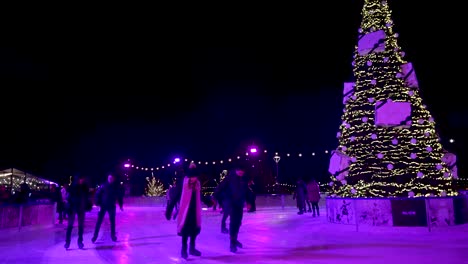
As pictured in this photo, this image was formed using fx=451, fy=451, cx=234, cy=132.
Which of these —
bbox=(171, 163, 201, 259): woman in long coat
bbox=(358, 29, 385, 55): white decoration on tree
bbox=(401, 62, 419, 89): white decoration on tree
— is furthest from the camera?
bbox=(358, 29, 385, 55): white decoration on tree

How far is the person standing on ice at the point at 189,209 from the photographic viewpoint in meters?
7.59

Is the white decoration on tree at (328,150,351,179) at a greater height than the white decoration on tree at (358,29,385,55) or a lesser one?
lesser

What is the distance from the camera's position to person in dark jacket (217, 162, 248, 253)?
820 centimetres

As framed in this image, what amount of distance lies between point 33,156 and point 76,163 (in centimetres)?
575

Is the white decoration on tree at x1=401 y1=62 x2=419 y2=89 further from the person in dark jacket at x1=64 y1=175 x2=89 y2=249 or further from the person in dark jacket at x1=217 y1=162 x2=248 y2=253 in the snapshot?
the person in dark jacket at x1=64 y1=175 x2=89 y2=249

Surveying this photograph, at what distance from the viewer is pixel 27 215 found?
14781mm

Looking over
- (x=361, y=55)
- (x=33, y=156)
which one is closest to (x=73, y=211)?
(x=361, y=55)

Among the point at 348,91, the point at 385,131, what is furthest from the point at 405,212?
the point at 348,91

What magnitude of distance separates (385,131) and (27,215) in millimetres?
12115

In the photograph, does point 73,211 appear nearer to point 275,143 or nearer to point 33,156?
point 275,143

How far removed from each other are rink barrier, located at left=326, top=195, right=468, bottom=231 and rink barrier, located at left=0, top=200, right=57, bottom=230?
401 inches

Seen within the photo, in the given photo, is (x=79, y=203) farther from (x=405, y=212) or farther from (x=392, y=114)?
(x=392, y=114)

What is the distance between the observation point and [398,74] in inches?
603

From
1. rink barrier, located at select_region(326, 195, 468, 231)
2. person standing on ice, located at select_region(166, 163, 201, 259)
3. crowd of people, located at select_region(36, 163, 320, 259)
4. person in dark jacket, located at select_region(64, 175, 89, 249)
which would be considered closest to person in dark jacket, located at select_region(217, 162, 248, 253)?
crowd of people, located at select_region(36, 163, 320, 259)
